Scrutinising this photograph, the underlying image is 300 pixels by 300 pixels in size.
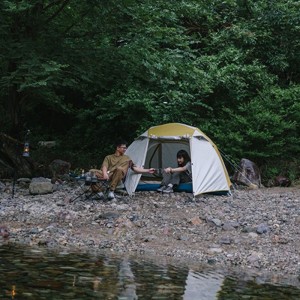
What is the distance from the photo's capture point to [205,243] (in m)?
8.05

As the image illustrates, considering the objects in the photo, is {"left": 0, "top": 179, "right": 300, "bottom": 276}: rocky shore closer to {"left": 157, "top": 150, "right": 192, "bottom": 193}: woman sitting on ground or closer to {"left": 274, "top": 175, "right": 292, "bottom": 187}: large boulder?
{"left": 157, "top": 150, "right": 192, "bottom": 193}: woman sitting on ground

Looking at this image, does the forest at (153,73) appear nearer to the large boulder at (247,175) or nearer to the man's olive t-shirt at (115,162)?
the large boulder at (247,175)

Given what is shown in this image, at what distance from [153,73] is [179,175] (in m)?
2.59

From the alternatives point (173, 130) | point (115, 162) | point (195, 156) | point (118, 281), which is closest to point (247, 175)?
point (195, 156)

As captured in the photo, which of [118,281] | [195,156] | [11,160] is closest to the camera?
[118,281]

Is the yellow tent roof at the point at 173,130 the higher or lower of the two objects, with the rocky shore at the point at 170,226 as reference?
higher

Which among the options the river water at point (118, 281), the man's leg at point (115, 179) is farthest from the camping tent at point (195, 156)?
Answer: the river water at point (118, 281)

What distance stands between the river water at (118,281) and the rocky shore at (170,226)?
2.03 feet

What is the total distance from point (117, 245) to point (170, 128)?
5012 millimetres

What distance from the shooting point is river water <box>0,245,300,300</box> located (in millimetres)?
5383

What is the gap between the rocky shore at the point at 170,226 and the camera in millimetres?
7484

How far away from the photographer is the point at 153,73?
13047mm

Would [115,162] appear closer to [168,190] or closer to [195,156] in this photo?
[168,190]

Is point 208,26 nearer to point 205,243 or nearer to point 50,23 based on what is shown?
point 50,23
